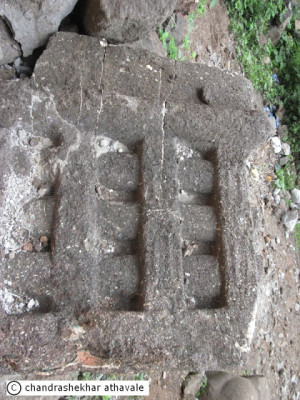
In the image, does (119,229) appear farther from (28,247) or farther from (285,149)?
(285,149)

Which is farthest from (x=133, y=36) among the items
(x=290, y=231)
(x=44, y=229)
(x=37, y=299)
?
(x=290, y=231)

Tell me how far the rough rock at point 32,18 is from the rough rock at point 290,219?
245 centimetres

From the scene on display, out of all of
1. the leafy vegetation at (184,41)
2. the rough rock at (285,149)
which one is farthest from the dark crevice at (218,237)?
the rough rock at (285,149)

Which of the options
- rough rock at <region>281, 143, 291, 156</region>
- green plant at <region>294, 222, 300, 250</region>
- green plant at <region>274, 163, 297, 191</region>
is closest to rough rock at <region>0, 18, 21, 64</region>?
green plant at <region>274, 163, 297, 191</region>

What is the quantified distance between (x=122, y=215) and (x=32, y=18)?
107 cm

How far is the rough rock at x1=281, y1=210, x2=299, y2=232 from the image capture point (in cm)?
342

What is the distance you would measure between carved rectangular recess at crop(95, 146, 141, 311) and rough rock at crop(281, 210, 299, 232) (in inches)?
77.3

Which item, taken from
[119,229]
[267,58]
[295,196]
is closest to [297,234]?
[295,196]

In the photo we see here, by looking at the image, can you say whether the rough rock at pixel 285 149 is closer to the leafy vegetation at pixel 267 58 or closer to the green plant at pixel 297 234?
the leafy vegetation at pixel 267 58

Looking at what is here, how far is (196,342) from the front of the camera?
1.67 m

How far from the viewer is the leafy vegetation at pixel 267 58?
3.81 metres

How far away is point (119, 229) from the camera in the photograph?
5.94 feet

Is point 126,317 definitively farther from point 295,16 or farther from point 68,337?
point 295,16

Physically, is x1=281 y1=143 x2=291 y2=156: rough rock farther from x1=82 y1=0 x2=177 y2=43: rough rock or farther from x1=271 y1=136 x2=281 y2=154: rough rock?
x1=82 y1=0 x2=177 y2=43: rough rock
